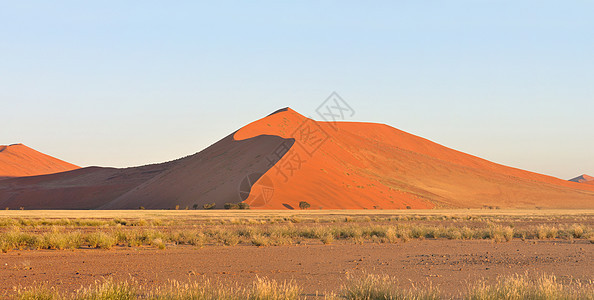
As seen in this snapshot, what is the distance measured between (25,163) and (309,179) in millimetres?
109888

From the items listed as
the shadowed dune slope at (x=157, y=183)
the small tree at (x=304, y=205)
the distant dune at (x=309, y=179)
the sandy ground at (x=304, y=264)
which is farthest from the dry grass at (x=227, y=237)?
the shadowed dune slope at (x=157, y=183)

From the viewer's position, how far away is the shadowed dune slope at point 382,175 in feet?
222

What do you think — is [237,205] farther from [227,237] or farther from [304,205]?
[227,237]

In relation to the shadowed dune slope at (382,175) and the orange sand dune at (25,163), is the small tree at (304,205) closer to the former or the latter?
the shadowed dune slope at (382,175)

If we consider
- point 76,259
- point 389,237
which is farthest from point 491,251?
point 76,259

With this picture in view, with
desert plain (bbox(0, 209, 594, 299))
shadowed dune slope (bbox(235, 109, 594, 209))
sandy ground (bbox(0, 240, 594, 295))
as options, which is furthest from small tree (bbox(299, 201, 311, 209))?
sandy ground (bbox(0, 240, 594, 295))

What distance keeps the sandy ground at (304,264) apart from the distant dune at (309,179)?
139 feet

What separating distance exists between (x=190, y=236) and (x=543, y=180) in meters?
107

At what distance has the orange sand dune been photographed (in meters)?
143

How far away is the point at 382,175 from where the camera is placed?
88.4 metres

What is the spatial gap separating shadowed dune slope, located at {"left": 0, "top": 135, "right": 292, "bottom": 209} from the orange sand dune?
29885 millimetres

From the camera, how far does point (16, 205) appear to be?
94.4m

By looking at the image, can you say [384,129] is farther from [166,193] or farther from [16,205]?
[16,205]

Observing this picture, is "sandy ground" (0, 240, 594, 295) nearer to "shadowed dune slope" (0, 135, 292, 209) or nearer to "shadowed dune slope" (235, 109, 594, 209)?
"shadowed dune slope" (235, 109, 594, 209)
